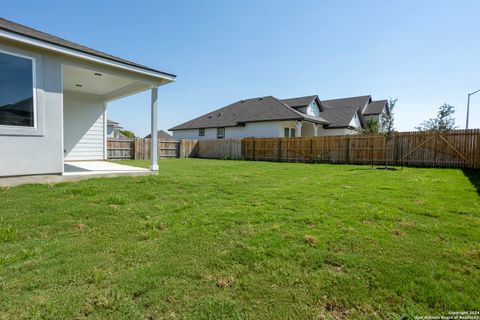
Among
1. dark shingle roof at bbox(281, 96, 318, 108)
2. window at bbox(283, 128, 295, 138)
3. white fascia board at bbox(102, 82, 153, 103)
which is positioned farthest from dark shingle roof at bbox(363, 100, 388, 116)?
white fascia board at bbox(102, 82, 153, 103)

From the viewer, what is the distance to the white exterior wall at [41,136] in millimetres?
5637

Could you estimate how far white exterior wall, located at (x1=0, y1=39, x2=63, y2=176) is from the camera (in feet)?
18.5

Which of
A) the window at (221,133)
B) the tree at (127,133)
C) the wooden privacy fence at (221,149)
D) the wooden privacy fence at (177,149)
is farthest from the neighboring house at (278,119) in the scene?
the tree at (127,133)

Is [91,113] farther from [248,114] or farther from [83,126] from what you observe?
[248,114]

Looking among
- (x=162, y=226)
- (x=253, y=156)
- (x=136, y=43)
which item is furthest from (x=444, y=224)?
(x=253, y=156)

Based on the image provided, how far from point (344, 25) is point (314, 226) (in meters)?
10.4

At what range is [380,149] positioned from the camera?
14.7 metres

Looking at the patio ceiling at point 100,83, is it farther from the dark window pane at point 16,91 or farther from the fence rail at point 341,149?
the fence rail at point 341,149

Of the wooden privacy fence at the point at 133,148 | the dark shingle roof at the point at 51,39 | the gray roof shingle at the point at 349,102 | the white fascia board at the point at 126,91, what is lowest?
the wooden privacy fence at the point at 133,148

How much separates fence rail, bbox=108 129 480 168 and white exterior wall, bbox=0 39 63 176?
37.8 ft

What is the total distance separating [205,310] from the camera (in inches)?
76.0

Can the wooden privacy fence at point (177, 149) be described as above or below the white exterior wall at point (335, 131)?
below

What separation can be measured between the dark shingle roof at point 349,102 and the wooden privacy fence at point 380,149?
49.8 ft

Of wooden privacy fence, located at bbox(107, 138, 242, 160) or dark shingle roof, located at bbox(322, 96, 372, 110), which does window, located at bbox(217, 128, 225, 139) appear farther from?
dark shingle roof, located at bbox(322, 96, 372, 110)
